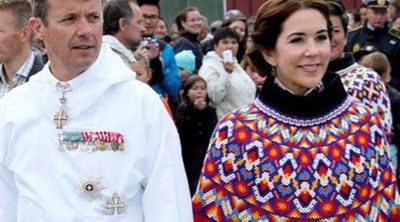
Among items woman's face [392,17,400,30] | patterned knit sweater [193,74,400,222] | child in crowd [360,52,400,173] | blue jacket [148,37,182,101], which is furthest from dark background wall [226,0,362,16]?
patterned knit sweater [193,74,400,222]

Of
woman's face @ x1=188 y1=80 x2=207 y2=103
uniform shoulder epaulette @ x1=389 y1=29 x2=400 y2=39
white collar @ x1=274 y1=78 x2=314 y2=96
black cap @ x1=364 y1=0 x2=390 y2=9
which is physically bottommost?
uniform shoulder epaulette @ x1=389 y1=29 x2=400 y2=39

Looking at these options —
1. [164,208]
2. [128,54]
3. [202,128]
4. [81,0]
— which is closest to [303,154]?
[164,208]

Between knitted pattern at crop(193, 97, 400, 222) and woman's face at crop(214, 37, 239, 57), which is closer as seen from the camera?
knitted pattern at crop(193, 97, 400, 222)

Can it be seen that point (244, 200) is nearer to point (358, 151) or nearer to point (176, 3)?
point (358, 151)

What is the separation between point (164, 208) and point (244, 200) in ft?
1.98

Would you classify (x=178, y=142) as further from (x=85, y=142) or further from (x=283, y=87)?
(x=283, y=87)

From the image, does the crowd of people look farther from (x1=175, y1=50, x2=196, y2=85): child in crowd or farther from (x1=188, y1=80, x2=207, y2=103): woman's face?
(x1=175, y1=50, x2=196, y2=85): child in crowd

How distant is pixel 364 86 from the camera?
6098mm

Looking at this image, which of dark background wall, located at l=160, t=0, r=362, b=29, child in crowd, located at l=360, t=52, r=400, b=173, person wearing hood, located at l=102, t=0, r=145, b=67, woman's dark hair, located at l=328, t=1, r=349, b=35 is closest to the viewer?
woman's dark hair, located at l=328, t=1, r=349, b=35

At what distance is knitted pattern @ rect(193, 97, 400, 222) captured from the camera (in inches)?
169

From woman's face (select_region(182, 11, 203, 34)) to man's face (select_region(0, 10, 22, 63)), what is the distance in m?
6.19

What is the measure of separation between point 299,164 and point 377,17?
7.88 meters

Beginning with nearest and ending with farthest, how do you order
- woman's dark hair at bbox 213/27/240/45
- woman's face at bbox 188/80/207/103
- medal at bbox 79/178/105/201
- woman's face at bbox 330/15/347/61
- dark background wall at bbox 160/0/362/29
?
medal at bbox 79/178/105/201 → woman's face at bbox 330/15/347/61 → woman's face at bbox 188/80/207/103 → woman's dark hair at bbox 213/27/240/45 → dark background wall at bbox 160/0/362/29

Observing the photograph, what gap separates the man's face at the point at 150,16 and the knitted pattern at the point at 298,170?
14.0ft
